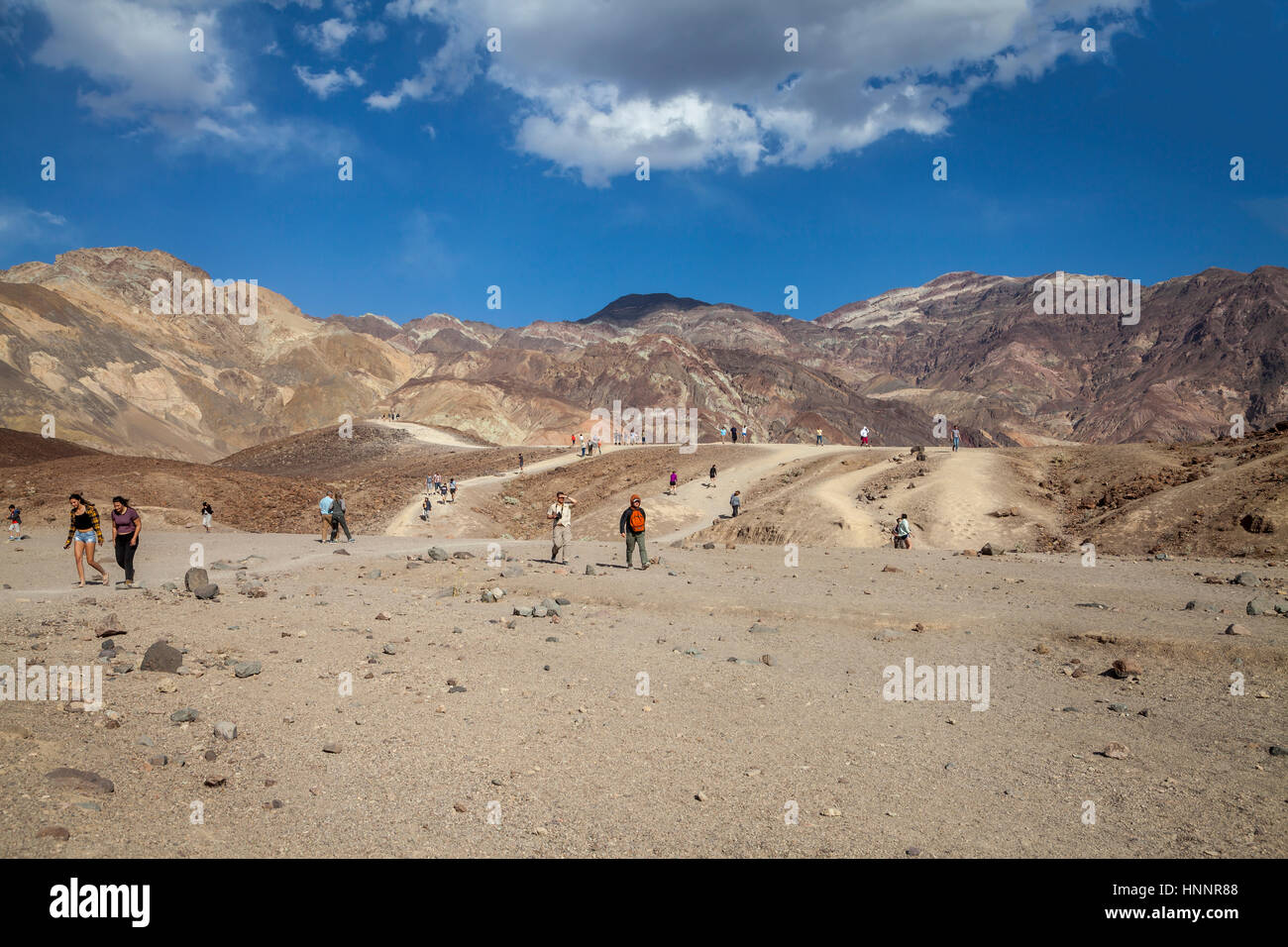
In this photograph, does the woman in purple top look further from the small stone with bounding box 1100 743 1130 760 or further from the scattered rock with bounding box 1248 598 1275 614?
the scattered rock with bounding box 1248 598 1275 614

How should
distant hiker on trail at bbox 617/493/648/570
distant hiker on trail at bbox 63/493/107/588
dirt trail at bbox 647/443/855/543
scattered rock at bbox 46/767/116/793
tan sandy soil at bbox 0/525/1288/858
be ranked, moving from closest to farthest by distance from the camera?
scattered rock at bbox 46/767/116/793
tan sandy soil at bbox 0/525/1288/858
distant hiker on trail at bbox 63/493/107/588
distant hiker on trail at bbox 617/493/648/570
dirt trail at bbox 647/443/855/543

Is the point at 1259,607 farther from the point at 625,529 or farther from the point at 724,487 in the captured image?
the point at 724,487

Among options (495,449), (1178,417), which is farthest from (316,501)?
(1178,417)

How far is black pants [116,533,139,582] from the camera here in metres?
14.7

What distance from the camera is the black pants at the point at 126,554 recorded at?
14.7m

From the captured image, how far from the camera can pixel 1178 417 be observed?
15200 centimetres

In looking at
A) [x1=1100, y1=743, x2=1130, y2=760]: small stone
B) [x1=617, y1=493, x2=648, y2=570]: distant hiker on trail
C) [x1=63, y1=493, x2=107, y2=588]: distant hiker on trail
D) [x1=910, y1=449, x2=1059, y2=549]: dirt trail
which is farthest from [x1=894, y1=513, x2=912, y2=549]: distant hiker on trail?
[x1=63, y1=493, x2=107, y2=588]: distant hiker on trail

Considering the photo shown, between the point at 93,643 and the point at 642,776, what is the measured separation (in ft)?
22.9

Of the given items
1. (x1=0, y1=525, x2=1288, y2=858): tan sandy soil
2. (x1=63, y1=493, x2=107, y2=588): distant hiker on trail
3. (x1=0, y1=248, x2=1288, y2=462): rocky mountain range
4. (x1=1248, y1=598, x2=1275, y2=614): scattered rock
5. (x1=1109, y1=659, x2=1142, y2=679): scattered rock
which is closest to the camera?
(x1=0, y1=525, x2=1288, y2=858): tan sandy soil

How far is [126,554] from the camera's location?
1476 cm

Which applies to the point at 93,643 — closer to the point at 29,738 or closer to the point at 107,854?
the point at 29,738

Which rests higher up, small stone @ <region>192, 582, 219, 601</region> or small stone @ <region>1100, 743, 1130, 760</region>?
small stone @ <region>192, 582, 219, 601</region>

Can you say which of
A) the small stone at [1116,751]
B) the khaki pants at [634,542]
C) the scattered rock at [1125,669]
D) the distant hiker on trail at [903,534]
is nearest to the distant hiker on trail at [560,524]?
the khaki pants at [634,542]

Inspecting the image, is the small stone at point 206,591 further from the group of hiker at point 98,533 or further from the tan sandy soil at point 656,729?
the group of hiker at point 98,533
